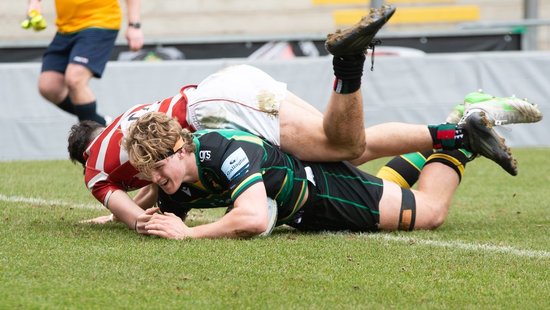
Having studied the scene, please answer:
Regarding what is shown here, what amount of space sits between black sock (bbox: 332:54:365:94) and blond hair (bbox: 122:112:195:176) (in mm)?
803

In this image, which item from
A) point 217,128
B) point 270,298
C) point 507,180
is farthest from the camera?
point 507,180

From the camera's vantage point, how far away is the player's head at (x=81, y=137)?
5535 mm

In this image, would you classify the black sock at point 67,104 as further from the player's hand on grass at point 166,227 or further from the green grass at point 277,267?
the player's hand on grass at point 166,227

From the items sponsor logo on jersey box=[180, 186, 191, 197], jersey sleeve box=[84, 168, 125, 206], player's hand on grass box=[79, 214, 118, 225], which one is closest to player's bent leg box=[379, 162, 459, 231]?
sponsor logo on jersey box=[180, 186, 191, 197]

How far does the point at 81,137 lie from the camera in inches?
218

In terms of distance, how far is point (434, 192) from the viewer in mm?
5672

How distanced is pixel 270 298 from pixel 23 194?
3806 millimetres

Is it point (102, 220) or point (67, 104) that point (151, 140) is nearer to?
point (102, 220)

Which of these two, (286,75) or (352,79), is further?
(286,75)

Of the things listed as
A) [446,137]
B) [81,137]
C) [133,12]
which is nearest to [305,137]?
[446,137]

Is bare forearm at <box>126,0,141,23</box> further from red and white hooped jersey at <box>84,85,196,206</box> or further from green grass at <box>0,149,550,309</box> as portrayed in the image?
red and white hooped jersey at <box>84,85,196,206</box>

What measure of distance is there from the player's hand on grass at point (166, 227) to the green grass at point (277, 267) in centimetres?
7

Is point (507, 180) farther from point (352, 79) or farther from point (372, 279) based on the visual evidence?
point (372, 279)

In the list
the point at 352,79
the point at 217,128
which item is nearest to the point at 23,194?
the point at 217,128
